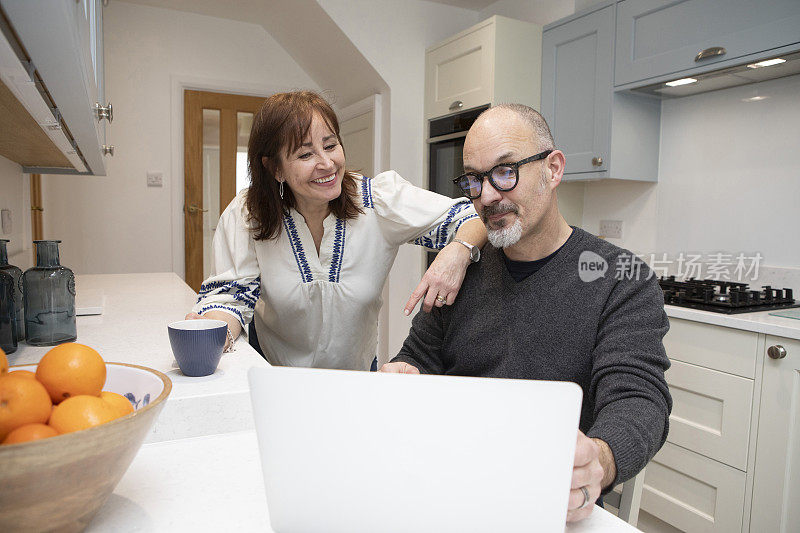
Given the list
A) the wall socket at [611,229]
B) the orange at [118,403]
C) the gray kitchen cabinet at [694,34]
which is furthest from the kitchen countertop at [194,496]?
the wall socket at [611,229]

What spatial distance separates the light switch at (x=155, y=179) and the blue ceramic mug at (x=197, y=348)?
3519 mm

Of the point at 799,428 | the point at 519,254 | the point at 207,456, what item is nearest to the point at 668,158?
the point at 799,428

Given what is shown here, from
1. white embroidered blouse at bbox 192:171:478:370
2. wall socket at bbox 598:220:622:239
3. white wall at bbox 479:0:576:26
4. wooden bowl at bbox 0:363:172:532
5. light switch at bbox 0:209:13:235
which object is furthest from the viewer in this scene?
white wall at bbox 479:0:576:26

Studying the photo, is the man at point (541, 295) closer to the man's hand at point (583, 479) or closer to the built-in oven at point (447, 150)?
the man's hand at point (583, 479)

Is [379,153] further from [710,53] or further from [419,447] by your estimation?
[419,447]

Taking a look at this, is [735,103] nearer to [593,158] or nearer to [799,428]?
[593,158]

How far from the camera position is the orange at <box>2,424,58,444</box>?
0.45 metres

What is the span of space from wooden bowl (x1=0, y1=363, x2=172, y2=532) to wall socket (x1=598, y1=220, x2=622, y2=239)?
2.83 metres

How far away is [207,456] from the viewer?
0.75 meters

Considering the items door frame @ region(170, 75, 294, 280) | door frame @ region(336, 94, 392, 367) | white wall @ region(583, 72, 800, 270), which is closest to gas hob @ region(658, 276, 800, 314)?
white wall @ region(583, 72, 800, 270)

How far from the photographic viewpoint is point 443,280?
3.89 feet

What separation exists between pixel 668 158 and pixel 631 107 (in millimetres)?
315

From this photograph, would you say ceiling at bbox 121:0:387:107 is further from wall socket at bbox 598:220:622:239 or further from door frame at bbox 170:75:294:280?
wall socket at bbox 598:220:622:239

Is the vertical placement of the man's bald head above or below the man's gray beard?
above
